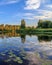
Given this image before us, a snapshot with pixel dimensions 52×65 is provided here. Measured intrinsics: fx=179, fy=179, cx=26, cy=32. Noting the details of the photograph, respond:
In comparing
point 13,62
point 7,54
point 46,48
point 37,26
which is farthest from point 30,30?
point 13,62

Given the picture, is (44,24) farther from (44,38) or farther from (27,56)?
(27,56)

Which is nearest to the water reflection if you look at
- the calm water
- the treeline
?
the treeline

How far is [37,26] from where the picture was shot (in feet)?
25.8

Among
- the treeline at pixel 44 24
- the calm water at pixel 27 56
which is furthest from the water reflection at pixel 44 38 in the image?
the calm water at pixel 27 56

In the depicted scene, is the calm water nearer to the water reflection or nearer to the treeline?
the treeline

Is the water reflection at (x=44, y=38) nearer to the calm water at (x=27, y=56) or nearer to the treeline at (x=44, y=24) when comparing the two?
the treeline at (x=44, y=24)

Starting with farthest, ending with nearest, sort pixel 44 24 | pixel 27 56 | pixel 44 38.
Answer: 1. pixel 44 38
2. pixel 44 24
3. pixel 27 56

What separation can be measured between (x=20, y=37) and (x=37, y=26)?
2.10 m

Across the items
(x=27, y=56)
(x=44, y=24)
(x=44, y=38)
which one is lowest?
(x=27, y=56)

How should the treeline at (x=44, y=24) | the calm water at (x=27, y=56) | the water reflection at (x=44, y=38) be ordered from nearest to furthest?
the calm water at (x=27, y=56), the treeline at (x=44, y=24), the water reflection at (x=44, y=38)

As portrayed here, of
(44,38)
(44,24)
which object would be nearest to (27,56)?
(44,24)

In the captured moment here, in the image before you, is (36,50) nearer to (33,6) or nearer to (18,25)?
(18,25)

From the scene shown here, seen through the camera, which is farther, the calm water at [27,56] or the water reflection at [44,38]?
the water reflection at [44,38]

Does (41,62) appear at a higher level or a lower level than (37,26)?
lower
